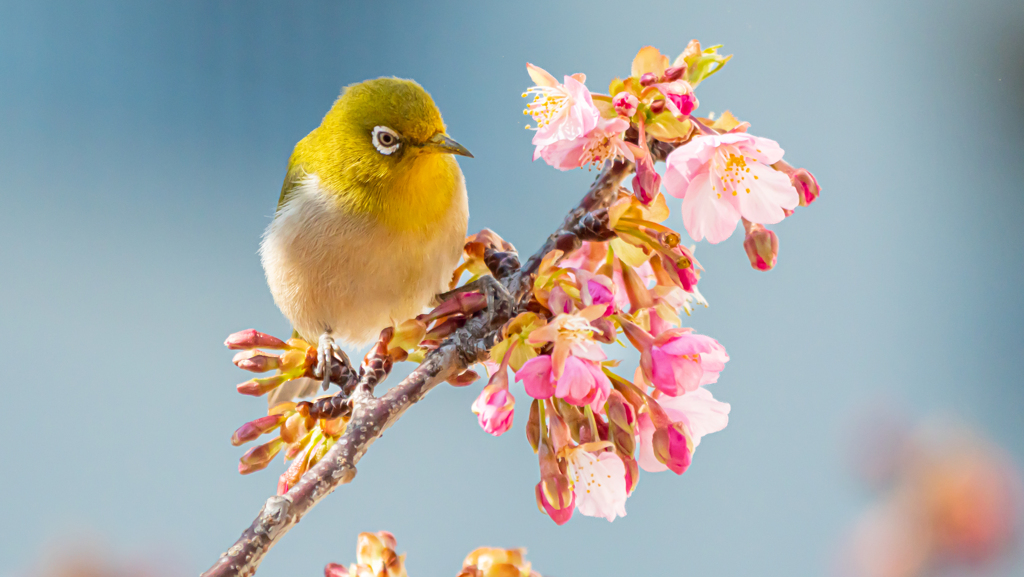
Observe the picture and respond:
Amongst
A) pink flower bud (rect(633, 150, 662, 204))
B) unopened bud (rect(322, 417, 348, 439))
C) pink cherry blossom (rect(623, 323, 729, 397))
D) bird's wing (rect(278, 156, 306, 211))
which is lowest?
pink cherry blossom (rect(623, 323, 729, 397))

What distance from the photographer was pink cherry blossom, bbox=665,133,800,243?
1.26ft

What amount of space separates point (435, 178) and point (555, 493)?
34 centimetres

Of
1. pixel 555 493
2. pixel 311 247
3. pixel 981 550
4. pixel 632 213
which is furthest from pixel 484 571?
pixel 981 550

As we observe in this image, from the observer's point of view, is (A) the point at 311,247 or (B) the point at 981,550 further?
(B) the point at 981,550

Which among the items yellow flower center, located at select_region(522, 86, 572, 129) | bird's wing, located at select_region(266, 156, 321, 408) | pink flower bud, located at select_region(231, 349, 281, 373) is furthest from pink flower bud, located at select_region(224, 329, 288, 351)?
yellow flower center, located at select_region(522, 86, 572, 129)

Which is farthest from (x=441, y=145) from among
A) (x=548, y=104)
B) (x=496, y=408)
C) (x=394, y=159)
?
(x=496, y=408)

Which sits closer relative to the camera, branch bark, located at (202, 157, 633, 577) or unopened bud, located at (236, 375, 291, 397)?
branch bark, located at (202, 157, 633, 577)

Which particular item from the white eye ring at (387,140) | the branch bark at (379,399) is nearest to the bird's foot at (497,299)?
the branch bark at (379,399)

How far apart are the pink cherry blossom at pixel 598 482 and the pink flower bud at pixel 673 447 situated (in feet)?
0.07

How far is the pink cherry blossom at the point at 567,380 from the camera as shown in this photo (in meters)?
0.34

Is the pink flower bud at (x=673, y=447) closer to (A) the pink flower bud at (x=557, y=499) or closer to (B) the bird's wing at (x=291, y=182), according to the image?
(A) the pink flower bud at (x=557, y=499)

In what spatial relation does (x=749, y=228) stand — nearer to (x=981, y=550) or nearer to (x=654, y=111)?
(x=654, y=111)

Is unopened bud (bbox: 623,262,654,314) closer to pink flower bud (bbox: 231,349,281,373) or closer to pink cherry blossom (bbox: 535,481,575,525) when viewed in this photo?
pink cherry blossom (bbox: 535,481,575,525)

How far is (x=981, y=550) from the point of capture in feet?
3.59
